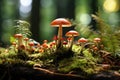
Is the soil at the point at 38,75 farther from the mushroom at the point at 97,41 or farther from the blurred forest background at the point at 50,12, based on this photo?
the blurred forest background at the point at 50,12

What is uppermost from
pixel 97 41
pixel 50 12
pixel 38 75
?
pixel 50 12

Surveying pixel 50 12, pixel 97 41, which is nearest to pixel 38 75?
pixel 97 41

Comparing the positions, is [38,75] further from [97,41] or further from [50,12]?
[50,12]

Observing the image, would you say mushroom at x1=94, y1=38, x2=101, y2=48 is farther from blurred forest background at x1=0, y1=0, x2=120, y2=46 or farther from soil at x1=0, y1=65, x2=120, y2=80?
blurred forest background at x1=0, y1=0, x2=120, y2=46

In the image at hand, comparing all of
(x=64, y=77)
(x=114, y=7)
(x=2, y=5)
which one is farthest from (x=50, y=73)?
(x=2, y=5)

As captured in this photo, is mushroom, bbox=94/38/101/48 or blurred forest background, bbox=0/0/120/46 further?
blurred forest background, bbox=0/0/120/46

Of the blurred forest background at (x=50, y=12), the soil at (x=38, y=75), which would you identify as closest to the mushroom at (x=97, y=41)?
the soil at (x=38, y=75)

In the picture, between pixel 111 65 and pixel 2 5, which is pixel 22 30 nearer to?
pixel 111 65

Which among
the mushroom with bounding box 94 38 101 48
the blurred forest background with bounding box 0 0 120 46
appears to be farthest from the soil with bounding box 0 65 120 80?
the blurred forest background with bounding box 0 0 120 46

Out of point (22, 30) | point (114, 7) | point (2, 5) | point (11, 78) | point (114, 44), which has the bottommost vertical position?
point (11, 78)

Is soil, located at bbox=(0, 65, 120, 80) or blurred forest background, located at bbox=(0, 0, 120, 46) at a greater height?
blurred forest background, located at bbox=(0, 0, 120, 46)

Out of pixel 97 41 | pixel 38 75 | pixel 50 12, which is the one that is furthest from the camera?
pixel 50 12
